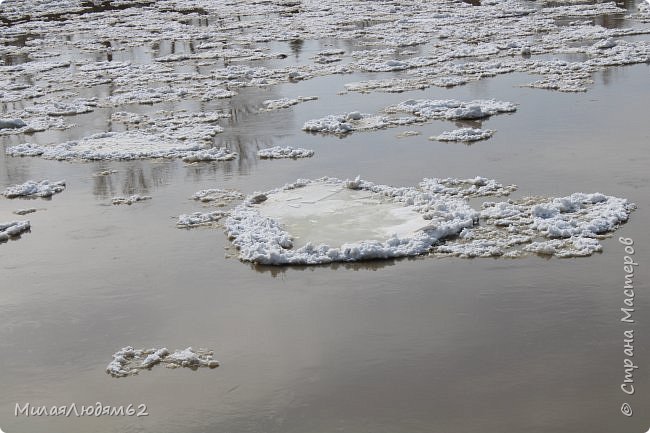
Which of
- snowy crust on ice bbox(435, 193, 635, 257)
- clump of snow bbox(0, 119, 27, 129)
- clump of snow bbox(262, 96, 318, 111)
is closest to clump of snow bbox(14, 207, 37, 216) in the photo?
clump of snow bbox(0, 119, 27, 129)

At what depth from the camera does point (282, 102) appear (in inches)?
576

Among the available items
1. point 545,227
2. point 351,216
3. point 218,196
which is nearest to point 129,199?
point 218,196

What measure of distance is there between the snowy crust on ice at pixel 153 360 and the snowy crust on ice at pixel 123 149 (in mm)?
5332

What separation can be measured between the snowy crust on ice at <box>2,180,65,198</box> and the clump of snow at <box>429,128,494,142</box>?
5.13m

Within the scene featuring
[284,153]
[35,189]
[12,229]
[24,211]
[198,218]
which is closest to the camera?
[198,218]

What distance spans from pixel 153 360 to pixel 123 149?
6478 mm

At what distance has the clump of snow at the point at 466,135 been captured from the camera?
1173 cm

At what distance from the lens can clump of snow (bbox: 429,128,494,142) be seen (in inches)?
462

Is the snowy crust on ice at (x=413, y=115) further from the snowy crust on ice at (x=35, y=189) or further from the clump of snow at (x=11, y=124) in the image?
the clump of snow at (x=11, y=124)

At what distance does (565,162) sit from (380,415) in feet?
18.7

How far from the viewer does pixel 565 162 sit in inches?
407

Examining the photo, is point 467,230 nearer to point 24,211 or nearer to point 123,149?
point 24,211

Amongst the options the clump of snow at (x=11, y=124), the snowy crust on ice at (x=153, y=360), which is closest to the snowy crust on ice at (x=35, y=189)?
the clump of snow at (x=11, y=124)

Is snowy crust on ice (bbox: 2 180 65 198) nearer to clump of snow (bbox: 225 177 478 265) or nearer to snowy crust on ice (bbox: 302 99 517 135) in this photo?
clump of snow (bbox: 225 177 478 265)
